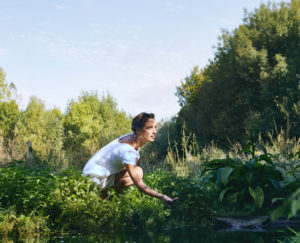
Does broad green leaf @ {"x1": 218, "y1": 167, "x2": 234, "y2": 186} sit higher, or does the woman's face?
the woman's face

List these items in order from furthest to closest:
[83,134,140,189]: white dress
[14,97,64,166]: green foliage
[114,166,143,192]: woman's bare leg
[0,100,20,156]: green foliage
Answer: [0,100,20,156]: green foliage < [14,97,64,166]: green foliage < [114,166,143,192]: woman's bare leg < [83,134,140,189]: white dress

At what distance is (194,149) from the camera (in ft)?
20.7

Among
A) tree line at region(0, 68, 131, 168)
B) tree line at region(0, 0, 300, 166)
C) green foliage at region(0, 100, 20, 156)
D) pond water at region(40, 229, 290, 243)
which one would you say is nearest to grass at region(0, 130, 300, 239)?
pond water at region(40, 229, 290, 243)

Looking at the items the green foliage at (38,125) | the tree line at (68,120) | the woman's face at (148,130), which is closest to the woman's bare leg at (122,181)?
the woman's face at (148,130)

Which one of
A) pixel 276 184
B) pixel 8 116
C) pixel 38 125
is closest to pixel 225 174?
pixel 276 184

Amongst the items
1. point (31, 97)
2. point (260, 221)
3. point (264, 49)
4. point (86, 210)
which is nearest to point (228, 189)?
point (260, 221)

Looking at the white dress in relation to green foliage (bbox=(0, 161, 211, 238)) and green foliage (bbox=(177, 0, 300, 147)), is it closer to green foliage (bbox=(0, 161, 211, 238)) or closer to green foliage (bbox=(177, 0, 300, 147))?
green foliage (bbox=(0, 161, 211, 238))

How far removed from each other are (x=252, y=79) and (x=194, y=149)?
11.3 m

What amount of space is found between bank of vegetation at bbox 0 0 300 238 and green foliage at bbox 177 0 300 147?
50mm

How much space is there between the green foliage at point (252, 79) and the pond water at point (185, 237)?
11.8 meters

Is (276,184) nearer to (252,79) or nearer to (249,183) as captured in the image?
(249,183)

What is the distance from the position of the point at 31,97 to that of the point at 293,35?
17680 mm

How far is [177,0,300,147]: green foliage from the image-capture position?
15148mm

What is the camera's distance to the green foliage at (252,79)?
15.1 meters
